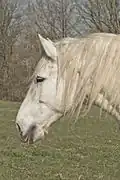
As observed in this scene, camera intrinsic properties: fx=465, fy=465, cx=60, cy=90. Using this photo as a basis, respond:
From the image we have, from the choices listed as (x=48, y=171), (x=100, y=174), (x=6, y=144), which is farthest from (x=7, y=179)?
(x=6, y=144)

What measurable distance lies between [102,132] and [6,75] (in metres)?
18.8

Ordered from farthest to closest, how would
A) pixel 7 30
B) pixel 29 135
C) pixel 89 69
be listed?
1. pixel 7 30
2. pixel 29 135
3. pixel 89 69

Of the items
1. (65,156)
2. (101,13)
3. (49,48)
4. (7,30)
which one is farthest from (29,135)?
(7,30)

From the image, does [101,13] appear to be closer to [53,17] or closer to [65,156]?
[53,17]

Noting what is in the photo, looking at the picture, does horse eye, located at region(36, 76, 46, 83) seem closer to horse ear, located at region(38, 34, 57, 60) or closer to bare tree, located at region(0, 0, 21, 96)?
horse ear, located at region(38, 34, 57, 60)

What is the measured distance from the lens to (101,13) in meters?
30.0

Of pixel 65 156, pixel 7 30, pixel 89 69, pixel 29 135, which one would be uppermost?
pixel 89 69

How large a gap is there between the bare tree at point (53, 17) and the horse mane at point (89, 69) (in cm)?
2620

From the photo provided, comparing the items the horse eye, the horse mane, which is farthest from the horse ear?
the horse eye

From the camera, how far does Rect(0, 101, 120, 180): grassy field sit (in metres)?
6.85

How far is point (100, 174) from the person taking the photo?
22.5ft

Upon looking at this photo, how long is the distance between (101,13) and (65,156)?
22.7 m

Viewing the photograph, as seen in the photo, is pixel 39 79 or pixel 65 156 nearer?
pixel 39 79

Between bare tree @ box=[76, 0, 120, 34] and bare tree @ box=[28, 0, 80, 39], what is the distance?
3.12ft
